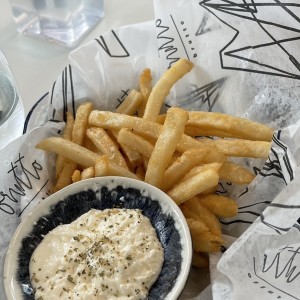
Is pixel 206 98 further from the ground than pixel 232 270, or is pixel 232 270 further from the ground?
pixel 206 98

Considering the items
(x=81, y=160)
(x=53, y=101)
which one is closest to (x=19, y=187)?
(x=81, y=160)

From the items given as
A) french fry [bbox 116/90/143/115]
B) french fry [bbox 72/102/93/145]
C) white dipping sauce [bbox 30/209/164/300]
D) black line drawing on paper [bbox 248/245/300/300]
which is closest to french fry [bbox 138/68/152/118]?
french fry [bbox 116/90/143/115]

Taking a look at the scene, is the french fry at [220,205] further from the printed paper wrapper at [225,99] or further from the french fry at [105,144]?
the french fry at [105,144]

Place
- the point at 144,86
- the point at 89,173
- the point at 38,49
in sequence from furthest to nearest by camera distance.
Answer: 1. the point at 38,49
2. the point at 144,86
3. the point at 89,173

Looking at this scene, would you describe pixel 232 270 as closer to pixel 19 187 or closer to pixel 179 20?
pixel 19 187

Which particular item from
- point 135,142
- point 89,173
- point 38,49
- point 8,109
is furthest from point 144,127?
point 38,49

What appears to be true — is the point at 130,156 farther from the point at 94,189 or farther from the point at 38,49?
the point at 38,49

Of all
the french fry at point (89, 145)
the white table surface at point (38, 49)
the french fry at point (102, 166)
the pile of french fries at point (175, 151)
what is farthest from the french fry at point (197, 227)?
the white table surface at point (38, 49)
